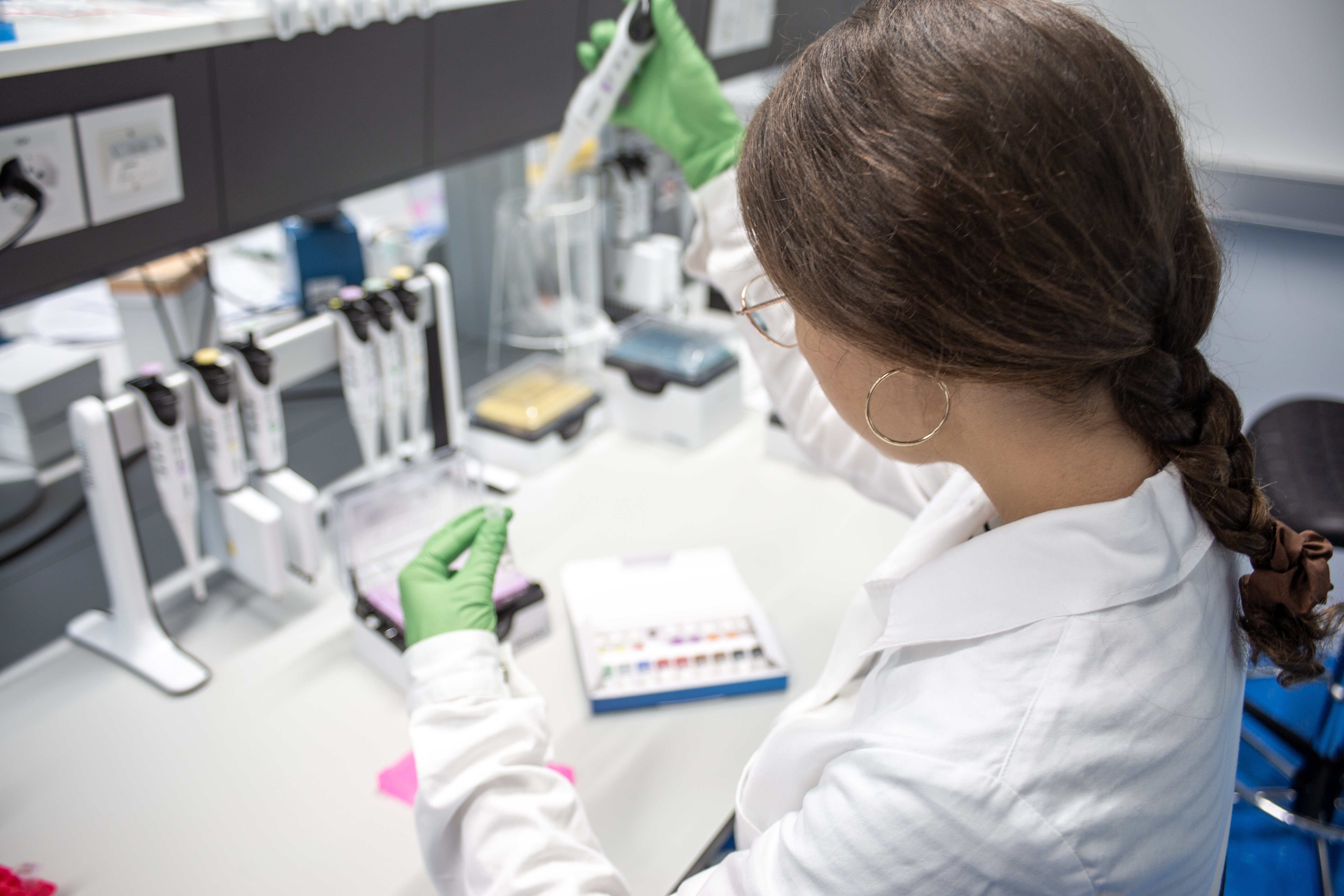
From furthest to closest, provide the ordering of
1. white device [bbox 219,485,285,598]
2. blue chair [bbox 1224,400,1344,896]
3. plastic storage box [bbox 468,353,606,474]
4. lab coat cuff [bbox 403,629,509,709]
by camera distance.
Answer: blue chair [bbox 1224,400,1344,896] < plastic storage box [bbox 468,353,606,474] < white device [bbox 219,485,285,598] < lab coat cuff [bbox 403,629,509,709]

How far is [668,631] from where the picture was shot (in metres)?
1.24

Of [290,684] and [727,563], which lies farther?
[727,563]

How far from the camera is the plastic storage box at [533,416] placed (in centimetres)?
163

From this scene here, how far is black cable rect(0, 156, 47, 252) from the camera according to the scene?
36.9 inches

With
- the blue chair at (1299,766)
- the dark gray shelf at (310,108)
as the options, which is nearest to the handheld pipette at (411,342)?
the dark gray shelf at (310,108)

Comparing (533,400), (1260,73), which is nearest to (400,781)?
(533,400)

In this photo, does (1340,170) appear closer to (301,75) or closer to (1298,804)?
(1298,804)

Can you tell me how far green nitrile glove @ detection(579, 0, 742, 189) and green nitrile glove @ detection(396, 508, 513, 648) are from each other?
0.56 m

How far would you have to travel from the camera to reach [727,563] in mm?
1386

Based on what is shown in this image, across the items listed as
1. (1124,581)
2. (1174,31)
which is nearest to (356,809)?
(1124,581)

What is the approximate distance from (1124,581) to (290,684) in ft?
3.28

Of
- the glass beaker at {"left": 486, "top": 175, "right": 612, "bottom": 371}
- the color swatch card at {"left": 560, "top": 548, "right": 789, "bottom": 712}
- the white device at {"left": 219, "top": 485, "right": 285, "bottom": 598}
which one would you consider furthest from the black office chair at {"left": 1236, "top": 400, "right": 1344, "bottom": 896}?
the white device at {"left": 219, "top": 485, "right": 285, "bottom": 598}

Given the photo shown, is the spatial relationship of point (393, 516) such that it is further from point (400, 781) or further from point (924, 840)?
Result: point (924, 840)

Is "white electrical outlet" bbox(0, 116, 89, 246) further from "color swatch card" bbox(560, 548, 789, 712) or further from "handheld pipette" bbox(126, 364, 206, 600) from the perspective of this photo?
"color swatch card" bbox(560, 548, 789, 712)
